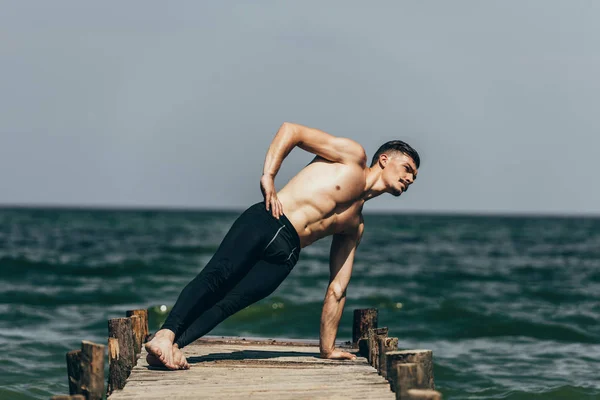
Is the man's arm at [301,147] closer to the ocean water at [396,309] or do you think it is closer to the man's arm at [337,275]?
the man's arm at [337,275]

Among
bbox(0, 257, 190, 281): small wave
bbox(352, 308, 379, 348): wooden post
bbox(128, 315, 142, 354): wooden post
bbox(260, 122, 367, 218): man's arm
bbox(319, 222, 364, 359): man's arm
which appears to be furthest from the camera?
bbox(0, 257, 190, 281): small wave

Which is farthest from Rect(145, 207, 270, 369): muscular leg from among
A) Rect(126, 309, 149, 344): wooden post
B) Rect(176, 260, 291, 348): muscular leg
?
Rect(126, 309, 149, 344): wooden post

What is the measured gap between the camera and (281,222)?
7.61m

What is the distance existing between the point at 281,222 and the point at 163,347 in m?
1.36

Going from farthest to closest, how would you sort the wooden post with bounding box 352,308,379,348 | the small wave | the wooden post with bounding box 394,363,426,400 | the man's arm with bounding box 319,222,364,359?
the small wave, the wooden post with bounding box 352,308,379,348, the man's arm with bounding box 319,222,364,359, the wooden post with bounding box 394,363,426,400

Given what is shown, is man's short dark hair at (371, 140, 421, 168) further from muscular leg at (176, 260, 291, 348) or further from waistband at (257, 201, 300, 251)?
muscular leg at (176, 260, 291, 348)

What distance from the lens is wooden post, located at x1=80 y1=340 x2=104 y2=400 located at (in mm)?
6258

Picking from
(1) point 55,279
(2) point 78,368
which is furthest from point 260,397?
(1) point 55,279

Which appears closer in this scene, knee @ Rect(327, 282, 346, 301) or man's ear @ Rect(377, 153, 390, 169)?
man's ear @ Rect(377, 153, 390, 169)

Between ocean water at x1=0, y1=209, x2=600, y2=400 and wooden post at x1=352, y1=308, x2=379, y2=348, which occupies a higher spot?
wooden post at x1=352, y1=308, x2=379, y2=348

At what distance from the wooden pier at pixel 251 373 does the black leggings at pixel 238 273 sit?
43 cm

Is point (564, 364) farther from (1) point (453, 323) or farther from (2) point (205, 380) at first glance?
(2) point (205, 380)

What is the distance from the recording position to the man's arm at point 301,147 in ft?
24.9

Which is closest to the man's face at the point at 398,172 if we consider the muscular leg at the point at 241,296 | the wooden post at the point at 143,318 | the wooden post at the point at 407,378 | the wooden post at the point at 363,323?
the muscular leg at the point at 241,296
